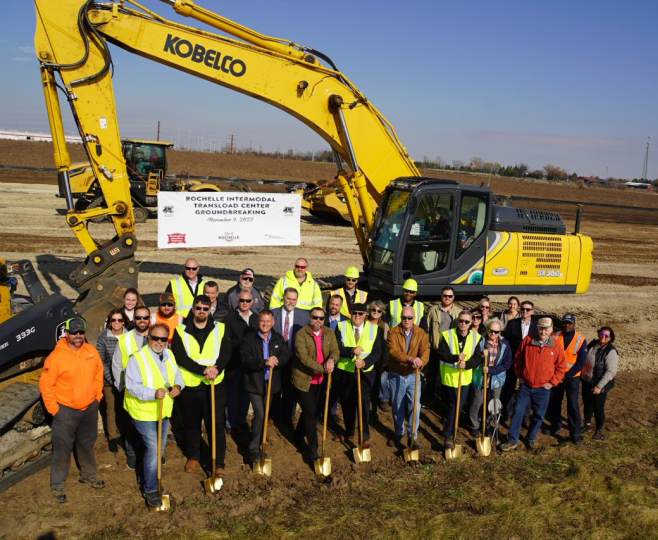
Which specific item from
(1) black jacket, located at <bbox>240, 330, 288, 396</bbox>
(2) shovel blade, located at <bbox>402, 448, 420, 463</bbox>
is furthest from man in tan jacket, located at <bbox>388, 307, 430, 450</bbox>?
(1) black jacket, located at <bbox>240, 330, 288, 396</bbox>

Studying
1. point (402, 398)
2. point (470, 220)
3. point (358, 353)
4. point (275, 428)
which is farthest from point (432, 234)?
point (275, 428)

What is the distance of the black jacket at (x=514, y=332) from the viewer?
7.82m

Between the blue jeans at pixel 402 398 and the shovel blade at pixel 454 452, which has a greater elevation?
the blue jeans at pixel 402 398

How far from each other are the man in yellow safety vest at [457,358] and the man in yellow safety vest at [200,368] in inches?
→ 100

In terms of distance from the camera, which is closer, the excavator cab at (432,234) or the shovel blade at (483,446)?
the shovel blade at (483,446)

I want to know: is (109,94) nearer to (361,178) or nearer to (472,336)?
(361,178)

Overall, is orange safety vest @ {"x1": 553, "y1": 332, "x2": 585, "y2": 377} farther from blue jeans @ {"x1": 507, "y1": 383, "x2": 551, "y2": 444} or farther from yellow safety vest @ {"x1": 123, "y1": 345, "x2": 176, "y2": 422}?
yellow safety vest @ {"x1": 123, "y1": 345, "x2": 176, "y2": 422}

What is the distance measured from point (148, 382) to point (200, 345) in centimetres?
65

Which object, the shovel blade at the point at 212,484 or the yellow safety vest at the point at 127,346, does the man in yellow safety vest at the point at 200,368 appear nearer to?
the shovel blade at the point at 212,484

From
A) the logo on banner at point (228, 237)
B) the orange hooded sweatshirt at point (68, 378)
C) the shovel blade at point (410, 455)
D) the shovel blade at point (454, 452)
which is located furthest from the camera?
the logo on banner at point (228, 237)

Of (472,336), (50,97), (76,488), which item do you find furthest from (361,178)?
(76,488)

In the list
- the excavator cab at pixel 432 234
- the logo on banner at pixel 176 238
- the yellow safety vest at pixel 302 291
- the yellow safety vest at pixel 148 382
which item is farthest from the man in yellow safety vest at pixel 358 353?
the logo on banner at pixel 176 238

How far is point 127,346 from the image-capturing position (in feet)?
19.6

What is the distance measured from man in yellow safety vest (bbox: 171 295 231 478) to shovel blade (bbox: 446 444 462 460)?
2535 mm
